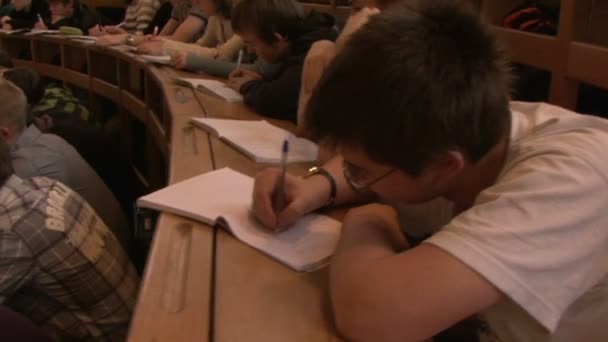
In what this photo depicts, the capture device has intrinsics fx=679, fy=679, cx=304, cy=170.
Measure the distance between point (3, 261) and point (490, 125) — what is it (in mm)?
1170

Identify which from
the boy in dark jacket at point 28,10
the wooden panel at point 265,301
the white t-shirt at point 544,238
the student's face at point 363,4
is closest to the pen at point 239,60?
the student's face at point 363,4

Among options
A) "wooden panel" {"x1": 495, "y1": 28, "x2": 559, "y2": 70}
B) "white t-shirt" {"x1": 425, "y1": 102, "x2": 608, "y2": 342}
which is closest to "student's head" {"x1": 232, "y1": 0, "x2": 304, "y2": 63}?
"wooden panel" {"x1": 495, "y1": 28, "x2": 559, "y2": 70}

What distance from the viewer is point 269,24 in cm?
233

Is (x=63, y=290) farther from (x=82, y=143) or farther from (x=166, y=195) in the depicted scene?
(x=82, y=143)

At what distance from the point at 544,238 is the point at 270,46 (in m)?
1.73

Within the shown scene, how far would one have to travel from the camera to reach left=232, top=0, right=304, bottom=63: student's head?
2320 millimetres

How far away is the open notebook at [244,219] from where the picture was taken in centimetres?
109

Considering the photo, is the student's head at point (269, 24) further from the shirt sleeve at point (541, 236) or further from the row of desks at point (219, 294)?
the shirt sleeve at point (541, 236)

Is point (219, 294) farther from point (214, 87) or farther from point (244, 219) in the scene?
point (214, 87)

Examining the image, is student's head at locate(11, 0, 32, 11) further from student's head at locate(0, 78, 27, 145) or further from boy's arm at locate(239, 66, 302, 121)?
boy's arm at locate(239, 66, 302, 121)

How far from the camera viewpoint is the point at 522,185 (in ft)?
2.70

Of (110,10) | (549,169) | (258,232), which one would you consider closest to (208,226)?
(258,232)

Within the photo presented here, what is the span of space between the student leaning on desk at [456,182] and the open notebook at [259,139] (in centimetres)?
73

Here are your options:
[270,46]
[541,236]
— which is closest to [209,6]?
[270,46]
